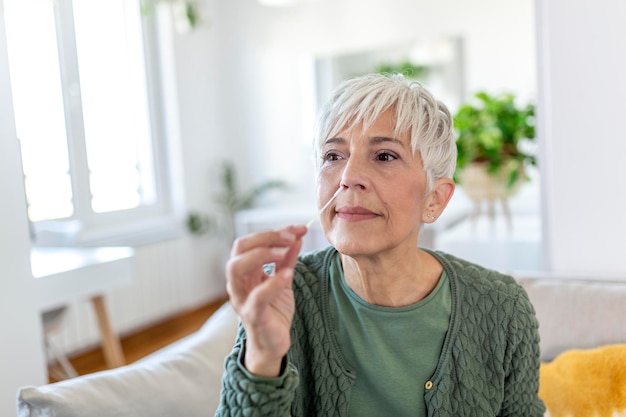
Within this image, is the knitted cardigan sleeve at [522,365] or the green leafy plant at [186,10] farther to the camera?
the green leafy plant at [186,10]

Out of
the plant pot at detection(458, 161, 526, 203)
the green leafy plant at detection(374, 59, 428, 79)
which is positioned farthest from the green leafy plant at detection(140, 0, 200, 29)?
the plant pot at detection(458, 161, 526, 203)

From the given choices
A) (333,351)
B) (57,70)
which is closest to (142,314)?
(57,70)

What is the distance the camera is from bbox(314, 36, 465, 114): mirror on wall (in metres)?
3.74

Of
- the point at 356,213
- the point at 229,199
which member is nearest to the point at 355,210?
the point at 356,213

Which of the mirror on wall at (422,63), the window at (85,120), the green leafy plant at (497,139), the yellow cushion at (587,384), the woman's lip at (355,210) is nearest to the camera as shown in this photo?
the woman's lip at (355,210)

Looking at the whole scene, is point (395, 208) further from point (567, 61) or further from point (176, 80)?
point (176, 80)

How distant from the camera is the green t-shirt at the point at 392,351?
109 cm

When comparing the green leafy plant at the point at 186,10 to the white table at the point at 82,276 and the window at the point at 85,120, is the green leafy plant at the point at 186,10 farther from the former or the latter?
the white table at the point at 82,276

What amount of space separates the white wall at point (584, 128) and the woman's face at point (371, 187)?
2.26 feet

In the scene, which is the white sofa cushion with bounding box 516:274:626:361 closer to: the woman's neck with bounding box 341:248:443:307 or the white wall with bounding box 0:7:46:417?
the woman's neck with bounding box 341:248:443:307

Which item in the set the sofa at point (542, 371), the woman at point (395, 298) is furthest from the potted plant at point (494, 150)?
the woman at point (395, 298)

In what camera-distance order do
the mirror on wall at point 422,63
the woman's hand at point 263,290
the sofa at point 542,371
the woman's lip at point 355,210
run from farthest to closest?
1. the mirror on wall at point 422,63
2. the sofa at point 542,371
3. the woman's lip at point 355,210
4. the woman's hand at point 263,290

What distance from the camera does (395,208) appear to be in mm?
1032

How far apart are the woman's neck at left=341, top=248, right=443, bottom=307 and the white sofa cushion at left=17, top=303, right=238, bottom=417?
1.35ft
